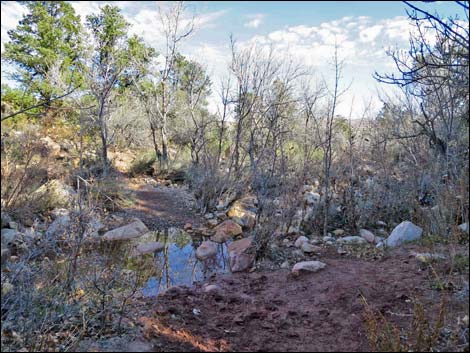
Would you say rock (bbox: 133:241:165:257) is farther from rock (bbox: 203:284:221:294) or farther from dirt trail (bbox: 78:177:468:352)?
rock (bbox: 203:284:221:294)

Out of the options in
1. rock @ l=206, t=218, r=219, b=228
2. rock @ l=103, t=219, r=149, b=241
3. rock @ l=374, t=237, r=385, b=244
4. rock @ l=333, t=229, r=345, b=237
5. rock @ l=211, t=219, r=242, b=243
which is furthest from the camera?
rock @ l=206, t=218, r=219, b=228

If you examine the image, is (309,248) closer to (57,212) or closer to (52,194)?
(57,212)

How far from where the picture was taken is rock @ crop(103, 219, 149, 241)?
6.73 m

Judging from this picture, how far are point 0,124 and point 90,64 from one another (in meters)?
10.7

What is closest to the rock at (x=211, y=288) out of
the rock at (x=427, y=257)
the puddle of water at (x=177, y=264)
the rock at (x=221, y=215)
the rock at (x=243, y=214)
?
the puddle of water at (x=177, y=264)

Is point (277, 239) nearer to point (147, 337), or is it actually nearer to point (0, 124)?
point (147, 337)

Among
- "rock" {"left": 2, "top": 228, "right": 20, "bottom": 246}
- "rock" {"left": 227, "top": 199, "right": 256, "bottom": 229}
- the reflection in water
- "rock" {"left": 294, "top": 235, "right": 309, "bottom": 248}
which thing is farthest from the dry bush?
"rock" {"left": 227, "top": 199, "right": 256, "bottom": 229}

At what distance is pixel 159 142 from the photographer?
684 inches

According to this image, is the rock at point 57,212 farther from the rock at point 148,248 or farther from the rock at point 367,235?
the rock at point 367,235

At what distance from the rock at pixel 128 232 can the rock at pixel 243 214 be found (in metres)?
1.97

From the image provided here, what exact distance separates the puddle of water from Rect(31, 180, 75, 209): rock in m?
1.99

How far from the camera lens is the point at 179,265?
573 centimetres

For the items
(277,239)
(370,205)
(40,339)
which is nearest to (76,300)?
(40,339)

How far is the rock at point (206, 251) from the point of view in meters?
6.12
